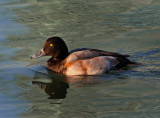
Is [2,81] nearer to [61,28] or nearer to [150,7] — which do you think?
[61,28]

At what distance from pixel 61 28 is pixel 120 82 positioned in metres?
4.25

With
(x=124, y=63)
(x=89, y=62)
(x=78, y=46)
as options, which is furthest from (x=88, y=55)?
(x=78, y=46)

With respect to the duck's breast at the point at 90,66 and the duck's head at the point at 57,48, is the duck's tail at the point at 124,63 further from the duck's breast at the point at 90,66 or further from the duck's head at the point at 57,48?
the duck's head at the point at 57,48

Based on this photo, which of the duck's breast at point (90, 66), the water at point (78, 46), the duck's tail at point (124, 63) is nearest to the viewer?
the water at point (78, 46)

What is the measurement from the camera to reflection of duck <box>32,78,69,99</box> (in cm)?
772

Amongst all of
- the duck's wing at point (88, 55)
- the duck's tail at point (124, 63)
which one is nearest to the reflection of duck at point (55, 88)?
the duck's wing at point (88, 55)

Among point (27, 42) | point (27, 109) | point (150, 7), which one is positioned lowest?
point (27, 109)

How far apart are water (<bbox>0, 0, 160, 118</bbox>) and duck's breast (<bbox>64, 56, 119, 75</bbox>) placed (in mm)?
195

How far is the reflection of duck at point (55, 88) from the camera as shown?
7.72 m

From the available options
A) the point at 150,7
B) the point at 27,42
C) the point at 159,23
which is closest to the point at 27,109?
the point at 27,42

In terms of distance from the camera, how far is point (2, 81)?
28.5 feet

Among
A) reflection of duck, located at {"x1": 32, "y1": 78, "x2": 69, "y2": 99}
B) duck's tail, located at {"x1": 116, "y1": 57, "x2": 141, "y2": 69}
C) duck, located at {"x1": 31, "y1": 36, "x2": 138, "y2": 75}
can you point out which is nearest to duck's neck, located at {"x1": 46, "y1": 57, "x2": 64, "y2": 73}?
duck, located at {"x1": 31, "y1": 36, "x2": 138, "y2": 75}

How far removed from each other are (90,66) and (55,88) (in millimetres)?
1034

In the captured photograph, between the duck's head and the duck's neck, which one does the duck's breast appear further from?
the duck's head
